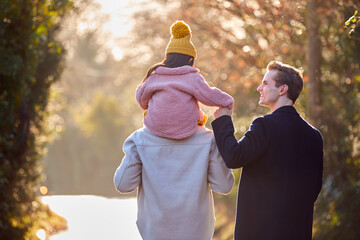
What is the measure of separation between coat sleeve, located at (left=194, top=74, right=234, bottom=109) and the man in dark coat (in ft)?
0.24

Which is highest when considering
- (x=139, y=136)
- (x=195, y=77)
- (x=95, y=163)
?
(x=195, y=77)

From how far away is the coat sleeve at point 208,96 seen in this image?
3705mm

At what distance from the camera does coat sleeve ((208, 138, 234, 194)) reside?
3760 mm

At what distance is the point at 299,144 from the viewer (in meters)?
3.71

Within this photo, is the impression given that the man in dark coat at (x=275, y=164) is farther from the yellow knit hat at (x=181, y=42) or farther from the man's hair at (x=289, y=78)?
the yellow knit hat at (x=181, y=42)

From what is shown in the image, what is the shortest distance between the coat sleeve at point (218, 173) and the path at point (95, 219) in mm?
6156

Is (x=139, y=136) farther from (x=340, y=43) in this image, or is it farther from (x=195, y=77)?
Answer: (x=340, y=43)

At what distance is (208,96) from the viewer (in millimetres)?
3707

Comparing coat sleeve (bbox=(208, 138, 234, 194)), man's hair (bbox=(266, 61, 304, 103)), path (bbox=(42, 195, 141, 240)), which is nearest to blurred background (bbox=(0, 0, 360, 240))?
path (bbox=(42, 195, 141, 240))

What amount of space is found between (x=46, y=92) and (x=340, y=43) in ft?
13.4

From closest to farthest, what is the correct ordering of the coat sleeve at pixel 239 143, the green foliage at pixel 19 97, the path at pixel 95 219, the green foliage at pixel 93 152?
the coat sleeve at pixel 239 143 < the green foliage at pixel 19 97 < the path at pixel 95 219 < the green foliage at pixel 93 152

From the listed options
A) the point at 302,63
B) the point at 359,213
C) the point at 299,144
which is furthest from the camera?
the point at 302,63

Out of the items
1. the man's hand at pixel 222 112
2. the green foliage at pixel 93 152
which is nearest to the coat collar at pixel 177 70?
the man's hand at pixel 222 112

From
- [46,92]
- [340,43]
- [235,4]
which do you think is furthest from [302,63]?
[46,92]
